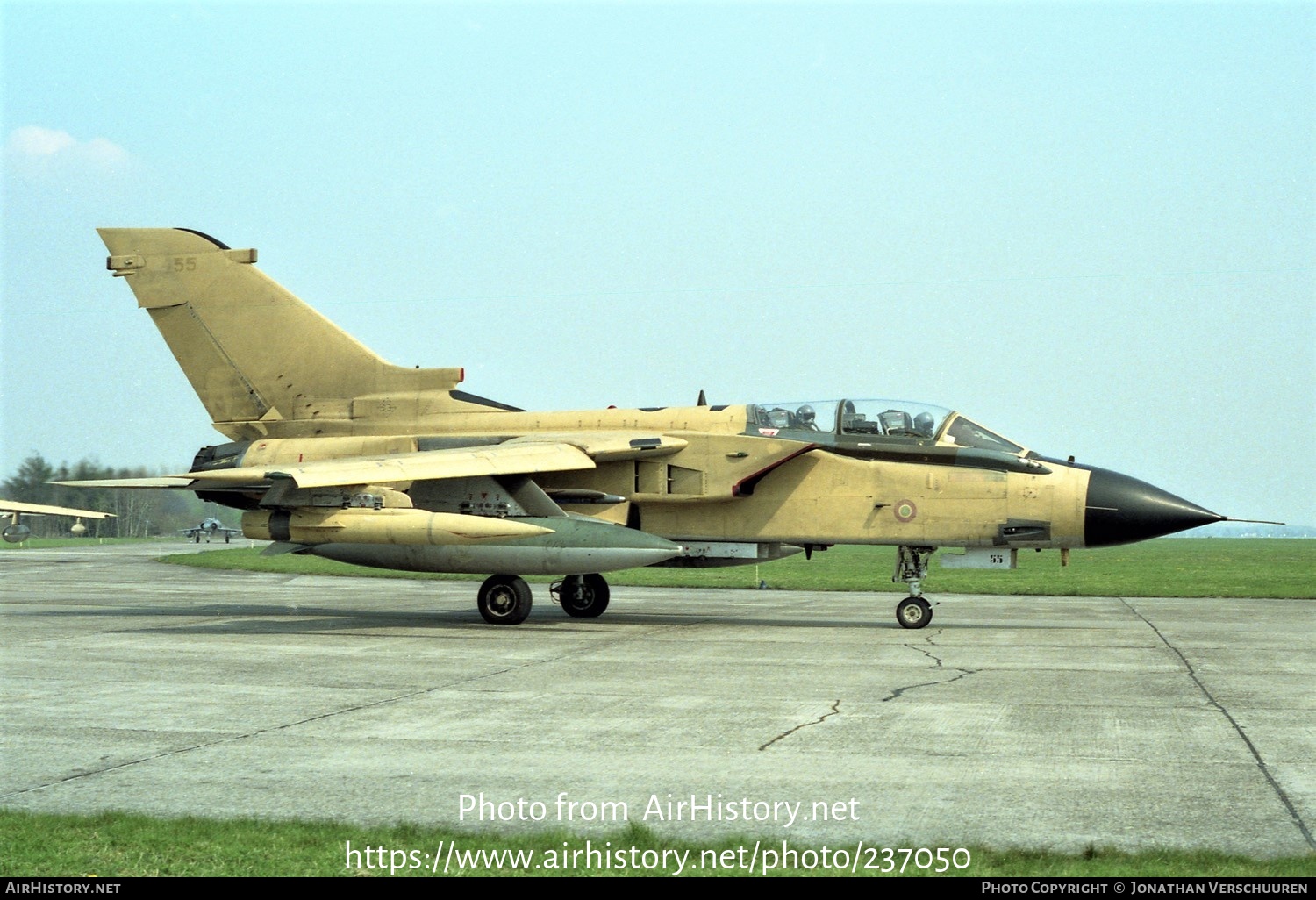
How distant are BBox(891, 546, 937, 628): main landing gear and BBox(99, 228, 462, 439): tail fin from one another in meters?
7.46

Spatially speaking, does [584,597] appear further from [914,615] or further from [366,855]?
[366,855]

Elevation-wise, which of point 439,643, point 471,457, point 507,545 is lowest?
point 439,643

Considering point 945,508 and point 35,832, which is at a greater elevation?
point 945,508

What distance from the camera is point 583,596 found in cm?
1958

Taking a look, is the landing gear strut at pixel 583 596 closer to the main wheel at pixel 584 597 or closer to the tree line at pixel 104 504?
the main wheel at pixel 584 597

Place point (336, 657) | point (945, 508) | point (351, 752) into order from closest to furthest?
point (351, 752) < point (336, 657) < point (945, 508)

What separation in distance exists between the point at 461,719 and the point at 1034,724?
4215 mm

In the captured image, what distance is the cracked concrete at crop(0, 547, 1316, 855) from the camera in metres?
6.66

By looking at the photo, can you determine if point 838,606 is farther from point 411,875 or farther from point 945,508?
point 411,875

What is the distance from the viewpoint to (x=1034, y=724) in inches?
366

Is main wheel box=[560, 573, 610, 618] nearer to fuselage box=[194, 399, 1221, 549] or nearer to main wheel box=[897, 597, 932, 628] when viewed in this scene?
fuselage box=[194, 399, 1221, 549]

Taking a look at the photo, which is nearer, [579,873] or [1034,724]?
[579,873]

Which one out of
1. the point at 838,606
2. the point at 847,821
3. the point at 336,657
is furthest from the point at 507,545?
the point at 847,821

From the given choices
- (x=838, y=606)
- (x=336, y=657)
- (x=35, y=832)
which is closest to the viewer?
(x=35, y=832)
